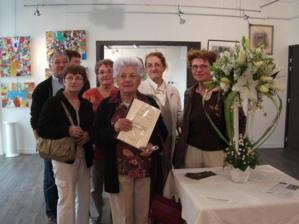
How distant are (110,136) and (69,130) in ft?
1.37

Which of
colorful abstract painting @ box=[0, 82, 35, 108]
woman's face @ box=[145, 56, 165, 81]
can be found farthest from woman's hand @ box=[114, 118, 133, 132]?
colorful abstract painting @ box=[0, 82, 35, 108]

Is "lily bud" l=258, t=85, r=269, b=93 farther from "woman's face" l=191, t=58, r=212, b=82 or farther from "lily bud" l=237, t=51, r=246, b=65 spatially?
"woman's face" l=191, t=58, r=212, b=82

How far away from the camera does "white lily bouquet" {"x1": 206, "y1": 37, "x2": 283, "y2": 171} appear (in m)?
1.61

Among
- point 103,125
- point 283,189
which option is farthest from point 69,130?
point 283,189

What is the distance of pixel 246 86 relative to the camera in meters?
1.63

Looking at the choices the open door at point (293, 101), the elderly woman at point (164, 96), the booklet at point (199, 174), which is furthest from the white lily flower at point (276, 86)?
the open door at point (293, 101)

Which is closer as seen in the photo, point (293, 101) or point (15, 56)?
point (15, 56)

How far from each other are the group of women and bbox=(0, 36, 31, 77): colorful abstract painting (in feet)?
11.0

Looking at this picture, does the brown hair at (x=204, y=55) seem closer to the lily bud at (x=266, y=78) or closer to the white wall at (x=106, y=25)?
the lily bud at (x=266, y=78)

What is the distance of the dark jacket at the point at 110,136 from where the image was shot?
1.91 metres

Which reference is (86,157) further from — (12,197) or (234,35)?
(234,35)

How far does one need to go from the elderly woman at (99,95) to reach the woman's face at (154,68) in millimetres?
338

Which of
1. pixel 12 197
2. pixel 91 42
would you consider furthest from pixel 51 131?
pixel 91 42

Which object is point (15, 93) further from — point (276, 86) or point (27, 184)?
point (276, 86)
